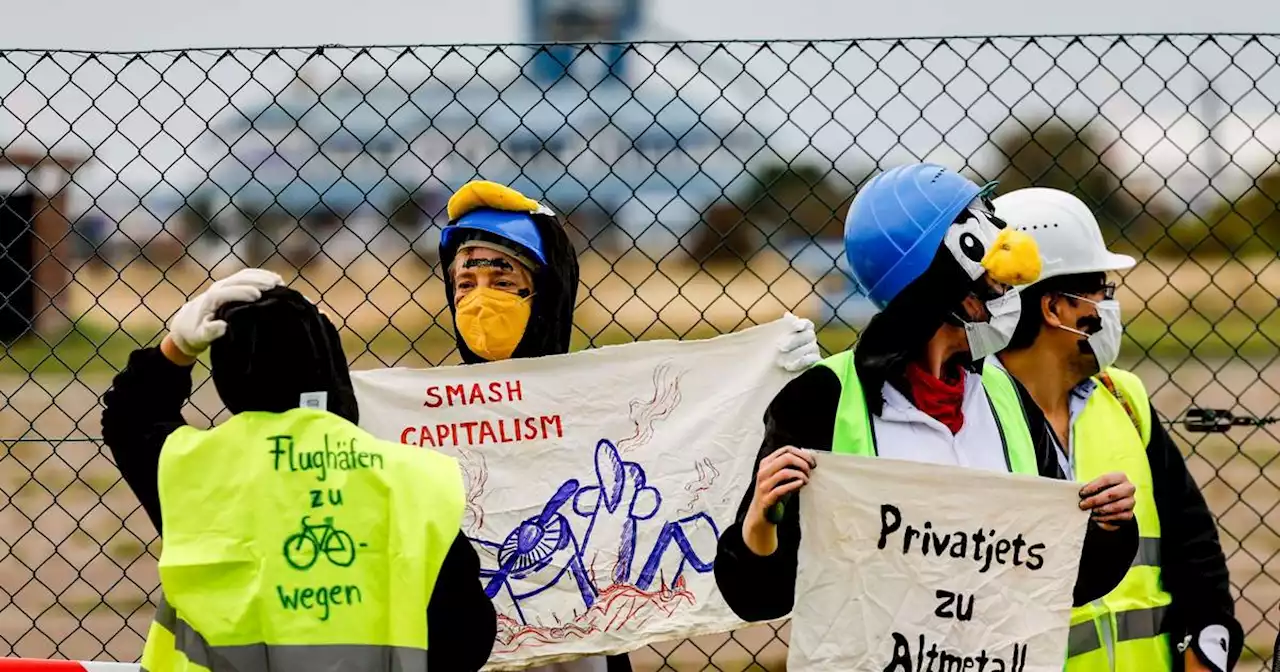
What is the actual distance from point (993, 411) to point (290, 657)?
1428mm

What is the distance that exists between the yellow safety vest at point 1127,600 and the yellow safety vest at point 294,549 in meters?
1.57

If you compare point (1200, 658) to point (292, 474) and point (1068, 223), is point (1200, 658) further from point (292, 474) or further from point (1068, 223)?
point (292, 474)

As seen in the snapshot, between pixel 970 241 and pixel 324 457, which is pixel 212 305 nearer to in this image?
pixel 324 457

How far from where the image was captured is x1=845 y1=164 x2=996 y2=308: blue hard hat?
10.2 ft

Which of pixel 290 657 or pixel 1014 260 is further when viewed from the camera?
pixel 1014 260

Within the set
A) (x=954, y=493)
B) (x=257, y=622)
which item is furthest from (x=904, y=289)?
(x=257, y=622)

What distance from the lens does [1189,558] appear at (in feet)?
11.6

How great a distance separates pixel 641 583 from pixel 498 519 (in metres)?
0.38

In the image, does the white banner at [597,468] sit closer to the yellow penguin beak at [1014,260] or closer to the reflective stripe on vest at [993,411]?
the reflective stripe on vest at [993,411]

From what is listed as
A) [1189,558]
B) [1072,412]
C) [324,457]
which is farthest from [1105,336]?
[324,457]

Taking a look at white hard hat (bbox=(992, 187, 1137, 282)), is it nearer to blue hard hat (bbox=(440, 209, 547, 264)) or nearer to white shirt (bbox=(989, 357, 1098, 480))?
white shirt (bbox=(989, 357, 1098, 480))

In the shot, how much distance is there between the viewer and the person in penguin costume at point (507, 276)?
3854mm

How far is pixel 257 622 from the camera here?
2.73 m

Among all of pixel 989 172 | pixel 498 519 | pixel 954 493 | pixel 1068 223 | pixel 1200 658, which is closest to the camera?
pixel 954 493
